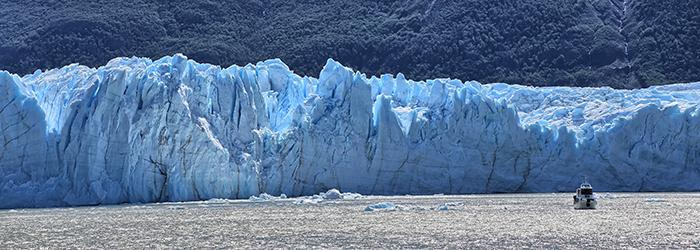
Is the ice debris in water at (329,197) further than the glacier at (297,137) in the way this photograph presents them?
Yes

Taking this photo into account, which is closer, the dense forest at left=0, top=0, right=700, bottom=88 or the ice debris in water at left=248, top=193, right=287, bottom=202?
the ice debris in water at left=248, top=193, right=287, bottom=202

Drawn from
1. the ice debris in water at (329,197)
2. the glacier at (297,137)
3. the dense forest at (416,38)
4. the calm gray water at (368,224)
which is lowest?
the calm gray water at (368,224)

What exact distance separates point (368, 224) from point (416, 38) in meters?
37.8

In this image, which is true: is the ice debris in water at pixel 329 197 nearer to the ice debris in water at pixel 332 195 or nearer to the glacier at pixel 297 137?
the ice debris in water at pixel 332 195

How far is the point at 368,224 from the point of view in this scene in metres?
22.9

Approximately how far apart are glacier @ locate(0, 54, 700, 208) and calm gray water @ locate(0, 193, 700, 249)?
2.61 feet

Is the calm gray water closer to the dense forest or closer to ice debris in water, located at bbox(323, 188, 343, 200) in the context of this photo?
ice debris in water, located at bbox(323, 188, 343, 200)

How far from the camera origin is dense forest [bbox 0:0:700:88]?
188 ft

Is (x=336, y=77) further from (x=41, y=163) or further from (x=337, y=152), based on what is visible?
(x=41, y=163)

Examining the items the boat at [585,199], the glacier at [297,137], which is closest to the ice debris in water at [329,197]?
the glacier at [297,137]

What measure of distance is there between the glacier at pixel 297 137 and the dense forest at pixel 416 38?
23.5 metres

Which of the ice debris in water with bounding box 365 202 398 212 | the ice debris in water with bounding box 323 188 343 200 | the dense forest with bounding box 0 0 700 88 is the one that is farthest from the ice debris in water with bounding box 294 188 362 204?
the dense forest with bounding box 0 0 700 88

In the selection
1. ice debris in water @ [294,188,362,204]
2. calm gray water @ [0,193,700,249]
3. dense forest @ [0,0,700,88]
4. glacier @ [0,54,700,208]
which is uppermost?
dense forest @ [0,0,700,88]

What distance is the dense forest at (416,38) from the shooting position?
57188mm
